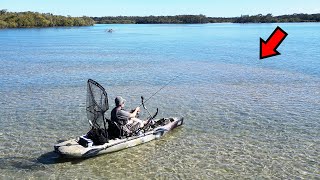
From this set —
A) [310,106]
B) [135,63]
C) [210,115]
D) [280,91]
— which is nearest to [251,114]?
[210,115]

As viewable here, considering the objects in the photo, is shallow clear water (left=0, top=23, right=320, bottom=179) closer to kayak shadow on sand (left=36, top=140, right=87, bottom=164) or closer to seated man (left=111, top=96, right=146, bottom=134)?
kayak shadow on sand (left=36, top=140, right=87, bottom=164)

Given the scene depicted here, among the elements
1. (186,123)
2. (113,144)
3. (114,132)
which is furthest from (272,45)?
(113,144)

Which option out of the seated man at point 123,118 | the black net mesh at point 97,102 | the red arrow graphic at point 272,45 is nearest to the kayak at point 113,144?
the seated man at point 123,118

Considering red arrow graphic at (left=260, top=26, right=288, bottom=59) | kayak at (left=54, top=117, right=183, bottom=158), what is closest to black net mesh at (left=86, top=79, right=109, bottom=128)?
kayak at (left=54, top=117, right=183, bottom=158)

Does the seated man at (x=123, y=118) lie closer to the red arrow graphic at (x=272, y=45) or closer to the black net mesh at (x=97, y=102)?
the black net mesh at (x=97, y=102)

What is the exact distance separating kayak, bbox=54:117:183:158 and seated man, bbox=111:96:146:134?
12.9 inches

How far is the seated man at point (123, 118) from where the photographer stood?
560 inches

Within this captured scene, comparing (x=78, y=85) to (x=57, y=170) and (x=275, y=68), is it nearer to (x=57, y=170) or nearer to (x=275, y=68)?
(x=57, y=170)

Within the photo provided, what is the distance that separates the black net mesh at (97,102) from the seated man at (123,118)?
0.69 metres

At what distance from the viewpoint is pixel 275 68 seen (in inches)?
1496

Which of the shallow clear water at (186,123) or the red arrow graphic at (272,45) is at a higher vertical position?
the red arrow graphic at (272,45)

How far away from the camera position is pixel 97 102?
1349 cm

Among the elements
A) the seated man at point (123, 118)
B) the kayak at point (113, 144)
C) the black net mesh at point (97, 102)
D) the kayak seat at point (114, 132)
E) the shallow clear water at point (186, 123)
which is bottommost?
the shallow clear water at point (186, 123)

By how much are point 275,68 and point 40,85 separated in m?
21.2
